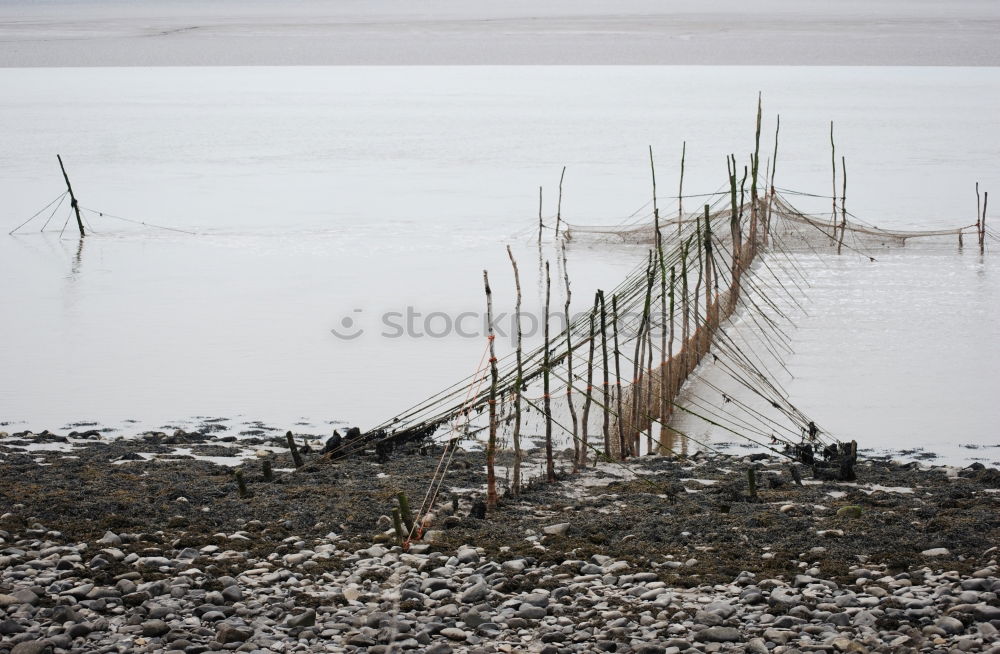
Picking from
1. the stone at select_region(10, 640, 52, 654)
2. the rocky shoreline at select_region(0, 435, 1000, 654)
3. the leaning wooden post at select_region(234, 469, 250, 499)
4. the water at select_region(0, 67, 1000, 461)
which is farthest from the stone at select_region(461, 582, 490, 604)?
the water at select_region(0, 67, 1000, 461)

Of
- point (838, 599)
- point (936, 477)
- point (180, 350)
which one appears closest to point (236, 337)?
A: point (180, 350)

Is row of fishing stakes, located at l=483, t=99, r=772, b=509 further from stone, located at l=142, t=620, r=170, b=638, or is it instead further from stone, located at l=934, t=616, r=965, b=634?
stone, located at l=934, t=616, r=965, b=634

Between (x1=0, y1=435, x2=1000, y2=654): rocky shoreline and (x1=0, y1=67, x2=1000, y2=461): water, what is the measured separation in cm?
200

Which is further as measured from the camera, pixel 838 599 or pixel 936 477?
pixel 936 477

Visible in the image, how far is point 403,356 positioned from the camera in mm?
9266

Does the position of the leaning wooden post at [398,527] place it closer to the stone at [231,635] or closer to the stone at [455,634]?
the stone at [455,634]

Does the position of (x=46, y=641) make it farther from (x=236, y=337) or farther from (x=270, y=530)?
(x=236, y=337)

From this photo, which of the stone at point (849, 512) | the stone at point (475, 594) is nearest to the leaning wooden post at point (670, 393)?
the stone at point (849, 512)

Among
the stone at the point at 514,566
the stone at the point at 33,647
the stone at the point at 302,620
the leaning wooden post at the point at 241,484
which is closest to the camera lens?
the stone at the point at 33,647

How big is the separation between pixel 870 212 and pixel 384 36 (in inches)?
1592

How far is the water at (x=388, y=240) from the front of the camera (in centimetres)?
829

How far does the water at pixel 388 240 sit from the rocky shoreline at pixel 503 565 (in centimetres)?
200

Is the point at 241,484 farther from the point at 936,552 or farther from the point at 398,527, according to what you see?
the point at 936,552

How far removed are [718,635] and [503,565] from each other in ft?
3.08
